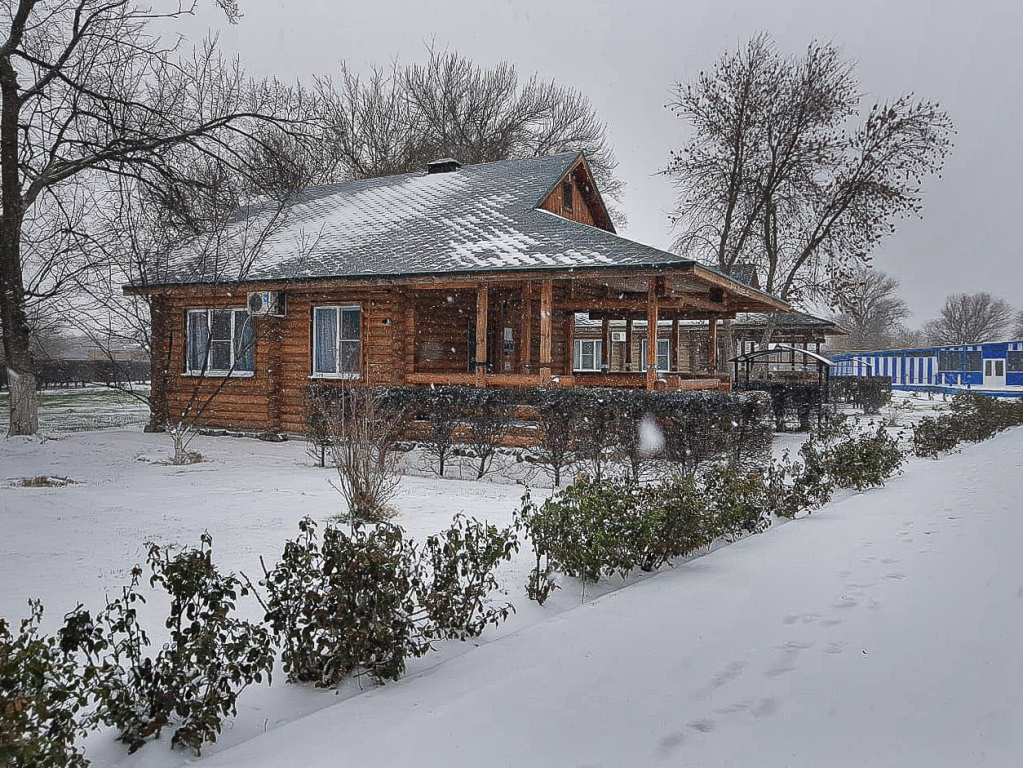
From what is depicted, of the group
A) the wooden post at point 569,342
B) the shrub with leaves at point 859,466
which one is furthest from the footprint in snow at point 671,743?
the wooden post at point 569,342

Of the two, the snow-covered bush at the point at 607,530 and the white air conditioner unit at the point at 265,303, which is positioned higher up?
the white air conditioner unit at the point at 265,303

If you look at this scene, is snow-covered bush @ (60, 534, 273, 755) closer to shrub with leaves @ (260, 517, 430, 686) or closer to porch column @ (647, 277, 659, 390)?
shrub with leaves @ (260, 517, 430, 686)

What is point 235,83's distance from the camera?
14.1m

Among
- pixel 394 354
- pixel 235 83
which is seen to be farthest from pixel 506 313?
pixel 235 83

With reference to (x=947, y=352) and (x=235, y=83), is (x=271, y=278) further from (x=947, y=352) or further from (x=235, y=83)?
(x=947, y=352)

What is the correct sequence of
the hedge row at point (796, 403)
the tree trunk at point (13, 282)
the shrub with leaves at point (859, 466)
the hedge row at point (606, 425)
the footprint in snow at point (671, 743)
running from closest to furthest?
the footprint in snow at point (671, 743) → the shrub with leaves at point (859, 466) → the hedge row at point (606, 425) → the tree trunk at point (13, 282) → the hedge row at point (796, 403)

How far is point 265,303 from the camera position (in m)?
15.2

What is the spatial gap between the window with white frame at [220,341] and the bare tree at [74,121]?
123 inches

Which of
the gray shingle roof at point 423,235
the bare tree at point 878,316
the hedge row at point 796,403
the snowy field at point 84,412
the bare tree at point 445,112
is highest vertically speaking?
the bare tree at point 445,112

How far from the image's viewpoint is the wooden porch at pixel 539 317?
497 inches

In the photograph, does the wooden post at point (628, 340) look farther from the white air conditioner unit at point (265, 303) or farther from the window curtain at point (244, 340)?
the window curtain at point (244, 340)

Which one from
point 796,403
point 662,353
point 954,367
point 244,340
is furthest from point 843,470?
point 954,367

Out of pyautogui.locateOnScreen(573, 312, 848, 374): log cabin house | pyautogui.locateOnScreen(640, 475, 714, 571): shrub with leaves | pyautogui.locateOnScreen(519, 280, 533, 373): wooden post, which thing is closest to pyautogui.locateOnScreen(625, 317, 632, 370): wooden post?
pyautogui.locateOnScreen(519, 280, 533, 373): wooden post

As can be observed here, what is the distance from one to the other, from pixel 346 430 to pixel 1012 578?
215 inches
